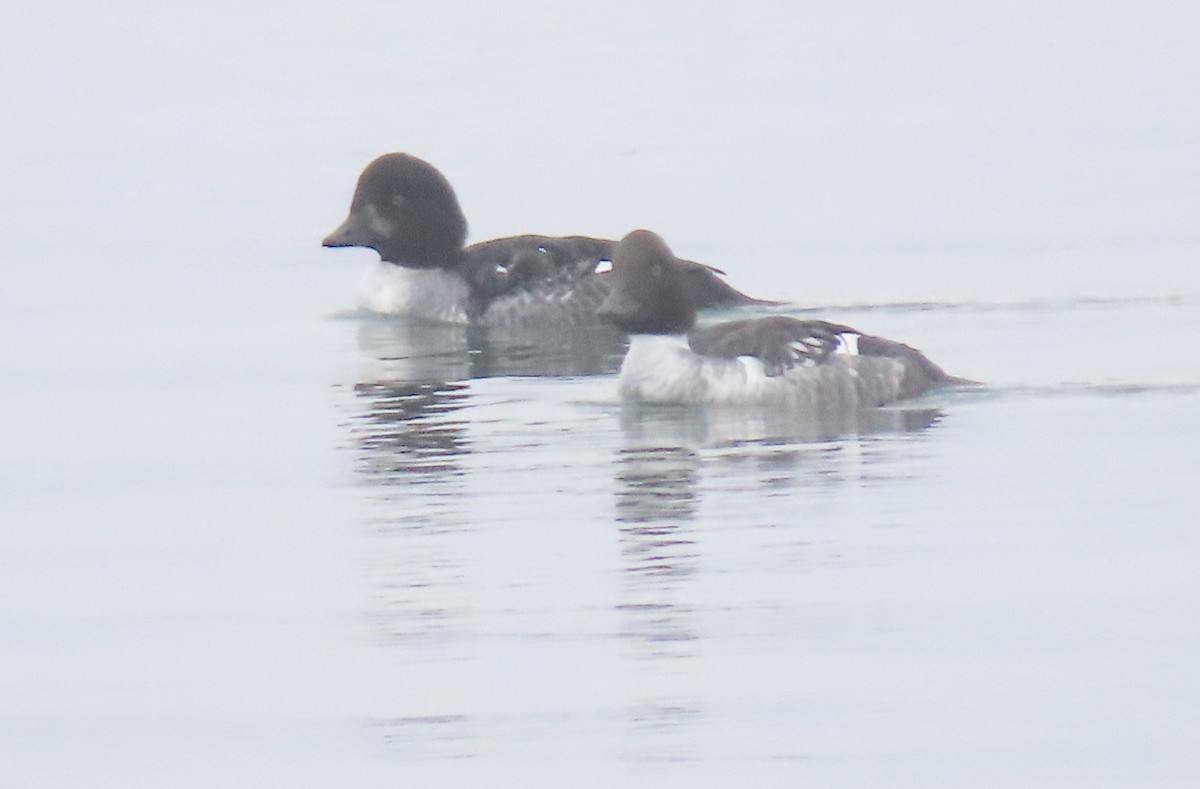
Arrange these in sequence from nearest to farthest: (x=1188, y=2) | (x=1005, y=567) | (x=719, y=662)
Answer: (x=719, y=662) → (x=1005, y=567) → (x=1188, y=2)

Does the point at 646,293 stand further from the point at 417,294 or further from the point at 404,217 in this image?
the point at 404,217

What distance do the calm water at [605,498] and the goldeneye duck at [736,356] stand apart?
161 millimetres

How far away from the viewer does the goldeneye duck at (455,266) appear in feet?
63.4

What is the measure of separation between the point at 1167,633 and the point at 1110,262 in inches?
430

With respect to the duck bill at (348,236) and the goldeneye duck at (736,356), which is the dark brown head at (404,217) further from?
the goldeneye duck at (736,356)

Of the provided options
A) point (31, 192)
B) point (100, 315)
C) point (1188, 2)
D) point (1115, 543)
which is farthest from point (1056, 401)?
point (1188, 2)

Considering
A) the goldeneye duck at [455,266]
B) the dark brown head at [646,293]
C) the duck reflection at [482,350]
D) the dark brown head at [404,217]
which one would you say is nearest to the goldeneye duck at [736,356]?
the dark brown head at [646,293]

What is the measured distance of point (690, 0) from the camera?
52531 mm

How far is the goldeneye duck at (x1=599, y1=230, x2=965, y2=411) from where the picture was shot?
14672mm

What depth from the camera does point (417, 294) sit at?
19.8 meters

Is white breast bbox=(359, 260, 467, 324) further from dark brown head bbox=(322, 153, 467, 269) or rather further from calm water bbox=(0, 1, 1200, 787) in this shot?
calm water bbox=(0, 1, 1200, 787)

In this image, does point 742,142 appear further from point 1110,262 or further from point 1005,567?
point 1005,567

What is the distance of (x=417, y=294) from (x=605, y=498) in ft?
24.0

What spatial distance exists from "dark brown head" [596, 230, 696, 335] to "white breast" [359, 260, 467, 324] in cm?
453
